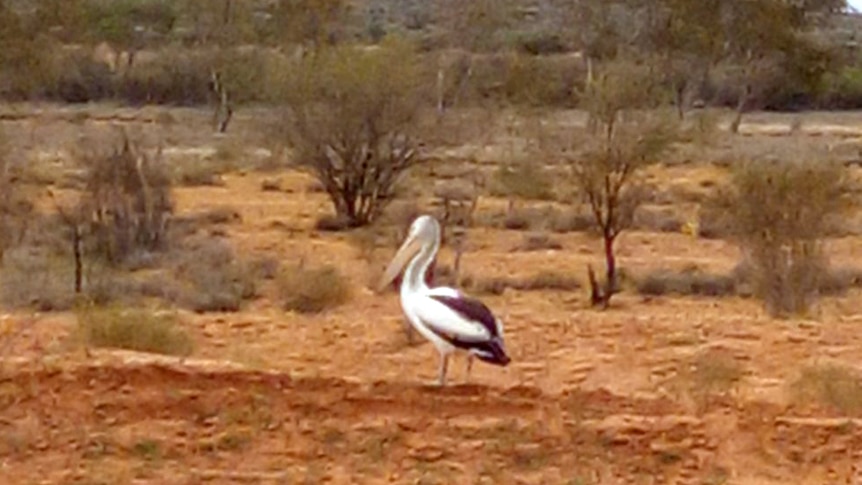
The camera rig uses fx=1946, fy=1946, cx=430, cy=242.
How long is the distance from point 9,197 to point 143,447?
13.6 metres

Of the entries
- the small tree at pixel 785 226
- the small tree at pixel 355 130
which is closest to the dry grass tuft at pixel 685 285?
the small tree at pixel 785 226

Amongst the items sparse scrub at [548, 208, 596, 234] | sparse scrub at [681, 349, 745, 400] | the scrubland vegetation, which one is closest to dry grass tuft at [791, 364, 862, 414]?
the scrubland vegetation

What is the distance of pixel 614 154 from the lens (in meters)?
22.0

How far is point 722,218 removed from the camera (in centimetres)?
2478

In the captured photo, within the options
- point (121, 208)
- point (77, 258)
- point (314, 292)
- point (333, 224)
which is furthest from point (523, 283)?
point (333, 224)

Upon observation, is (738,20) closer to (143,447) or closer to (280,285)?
(280,285)

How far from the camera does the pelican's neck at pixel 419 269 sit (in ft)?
34.8

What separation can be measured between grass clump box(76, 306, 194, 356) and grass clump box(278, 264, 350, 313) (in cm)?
448

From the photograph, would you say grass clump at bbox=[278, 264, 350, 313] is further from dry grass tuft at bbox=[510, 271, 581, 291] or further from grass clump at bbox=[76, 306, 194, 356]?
grass clump at bbox=[76, 306, 194, 356]

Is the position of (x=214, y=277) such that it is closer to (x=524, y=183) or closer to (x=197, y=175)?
(x=524, y=183)

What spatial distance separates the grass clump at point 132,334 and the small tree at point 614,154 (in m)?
8.45

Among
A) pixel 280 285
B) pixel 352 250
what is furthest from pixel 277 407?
pixel 352 250

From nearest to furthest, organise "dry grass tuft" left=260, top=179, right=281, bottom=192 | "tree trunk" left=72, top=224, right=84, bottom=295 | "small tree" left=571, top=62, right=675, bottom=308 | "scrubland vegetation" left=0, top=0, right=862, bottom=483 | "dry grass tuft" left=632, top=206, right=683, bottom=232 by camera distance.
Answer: "scrubland vegetation" left=0, top=0, right=862, bottom=483 < "tree trunk" left=72, top=224, right=84, bottom=295 < "small tree" left=571, top=62, right=675, bottom=308 < "dry grass tuft" left=632, top=206, right=683, bottom=232 < "dry grass tuft" left=260, top=179, right=281, bottom=192

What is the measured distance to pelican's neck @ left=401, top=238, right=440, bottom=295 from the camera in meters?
10.6
